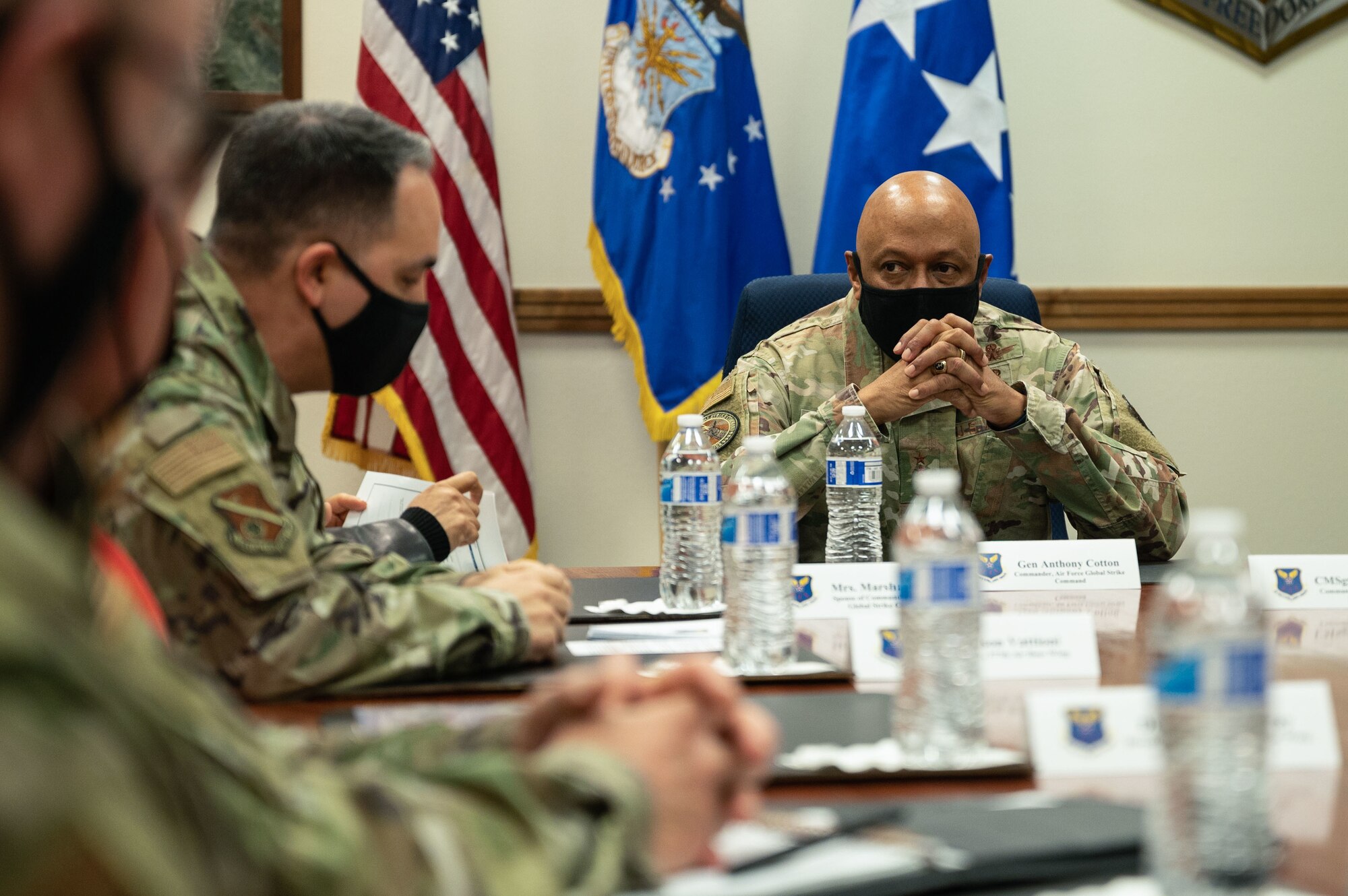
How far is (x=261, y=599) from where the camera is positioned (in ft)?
4.13

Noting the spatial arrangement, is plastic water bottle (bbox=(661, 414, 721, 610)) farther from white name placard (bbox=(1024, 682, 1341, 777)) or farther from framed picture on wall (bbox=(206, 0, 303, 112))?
framed picture on wall (bbox=(206, 0, 303, 112))

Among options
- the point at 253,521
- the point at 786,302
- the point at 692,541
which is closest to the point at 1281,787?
the point at 253,521

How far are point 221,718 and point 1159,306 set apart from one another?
3.73m

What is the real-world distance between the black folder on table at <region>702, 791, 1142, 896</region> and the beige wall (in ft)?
9.93

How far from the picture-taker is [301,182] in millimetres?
1604

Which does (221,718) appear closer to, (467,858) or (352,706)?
(467,858)

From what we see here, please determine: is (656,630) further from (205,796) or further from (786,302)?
(786,302)

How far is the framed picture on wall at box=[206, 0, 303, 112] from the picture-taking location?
3715 millimetres

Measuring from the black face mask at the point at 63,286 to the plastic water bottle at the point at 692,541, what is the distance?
4.43ft

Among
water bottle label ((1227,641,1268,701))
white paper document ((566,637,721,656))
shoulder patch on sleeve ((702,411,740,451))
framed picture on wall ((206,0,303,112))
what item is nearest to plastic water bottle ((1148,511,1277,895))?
water bottle label ((1227,641,1268,701))

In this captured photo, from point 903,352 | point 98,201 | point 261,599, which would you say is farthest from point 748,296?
point 98,201

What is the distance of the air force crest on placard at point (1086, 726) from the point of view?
3.22ft

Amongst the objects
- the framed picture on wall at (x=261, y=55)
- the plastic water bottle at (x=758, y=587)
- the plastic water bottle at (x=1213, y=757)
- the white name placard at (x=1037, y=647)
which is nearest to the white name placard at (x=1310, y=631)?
the white name placard at (x=1037, y=647)

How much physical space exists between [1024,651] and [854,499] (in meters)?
0.94
